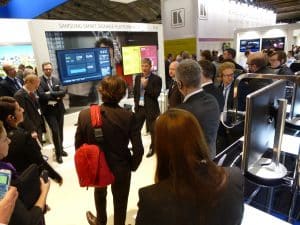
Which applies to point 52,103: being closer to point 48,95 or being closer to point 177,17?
point 48,95

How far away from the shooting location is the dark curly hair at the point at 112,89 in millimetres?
1787

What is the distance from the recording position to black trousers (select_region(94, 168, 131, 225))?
1903mm

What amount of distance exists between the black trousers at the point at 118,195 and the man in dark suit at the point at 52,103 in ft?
6.63

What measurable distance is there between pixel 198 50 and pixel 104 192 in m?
7.50

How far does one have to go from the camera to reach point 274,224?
46.5 inches

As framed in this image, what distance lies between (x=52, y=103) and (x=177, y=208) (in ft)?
10.9

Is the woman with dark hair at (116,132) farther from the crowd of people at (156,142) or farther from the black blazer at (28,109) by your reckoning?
the black blazer at (28,109)

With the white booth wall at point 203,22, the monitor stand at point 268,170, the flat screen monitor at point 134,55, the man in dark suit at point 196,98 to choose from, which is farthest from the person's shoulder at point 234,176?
the white booth wall at point 203,22

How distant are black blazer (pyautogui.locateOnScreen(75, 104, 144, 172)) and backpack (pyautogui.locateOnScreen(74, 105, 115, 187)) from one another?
0.04 metres

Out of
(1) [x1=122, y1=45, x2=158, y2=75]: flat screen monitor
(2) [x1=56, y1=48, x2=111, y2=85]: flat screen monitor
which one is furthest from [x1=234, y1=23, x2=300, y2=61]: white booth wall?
(2) [x1=56, y1=48, x2=111, y2=85]: flat screen monitor

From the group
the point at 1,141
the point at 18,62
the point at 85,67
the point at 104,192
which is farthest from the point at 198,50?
the point at 1,141

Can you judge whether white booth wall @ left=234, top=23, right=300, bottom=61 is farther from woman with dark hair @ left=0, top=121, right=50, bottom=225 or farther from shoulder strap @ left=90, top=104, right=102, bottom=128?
woman with dark hair @ left=0, top=121, right=50, bottom=225

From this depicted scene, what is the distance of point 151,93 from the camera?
3.79 m

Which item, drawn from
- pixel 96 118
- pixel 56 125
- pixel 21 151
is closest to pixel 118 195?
pixel 96 118
